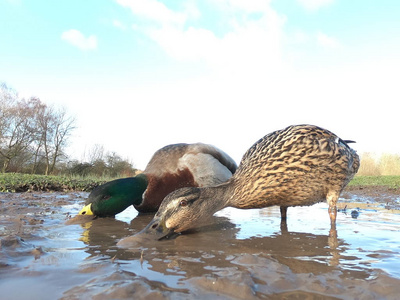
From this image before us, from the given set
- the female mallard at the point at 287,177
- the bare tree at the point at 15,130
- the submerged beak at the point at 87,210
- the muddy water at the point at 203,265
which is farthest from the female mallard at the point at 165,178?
the bare tree at the point at 15,130

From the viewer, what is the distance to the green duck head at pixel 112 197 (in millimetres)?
4270

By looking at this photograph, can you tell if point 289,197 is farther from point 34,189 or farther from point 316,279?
point 34,189

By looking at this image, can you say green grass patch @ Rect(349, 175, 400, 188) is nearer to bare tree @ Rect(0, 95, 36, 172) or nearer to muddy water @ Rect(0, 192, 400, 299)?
muddy water @ Rect(0, 192, 400, 299)

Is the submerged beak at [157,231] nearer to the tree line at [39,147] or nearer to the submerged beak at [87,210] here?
the submerged beak at [87,210]

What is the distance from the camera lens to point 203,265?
6.74 feet

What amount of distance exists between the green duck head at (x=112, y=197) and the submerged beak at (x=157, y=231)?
1575mm

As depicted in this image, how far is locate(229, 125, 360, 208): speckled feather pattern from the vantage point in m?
3.59

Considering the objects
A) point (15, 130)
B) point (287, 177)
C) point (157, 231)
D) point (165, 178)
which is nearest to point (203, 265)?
point (157, 231)

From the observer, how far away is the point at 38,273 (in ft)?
5.89

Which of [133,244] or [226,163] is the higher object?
[226,163]

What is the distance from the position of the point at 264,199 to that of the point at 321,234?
0.69m

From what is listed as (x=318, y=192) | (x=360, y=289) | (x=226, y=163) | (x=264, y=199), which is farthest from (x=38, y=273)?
(x=226, y=163)

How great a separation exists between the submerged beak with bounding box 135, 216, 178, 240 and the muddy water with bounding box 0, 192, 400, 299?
9 centimetres

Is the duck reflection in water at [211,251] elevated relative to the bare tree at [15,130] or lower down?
lower down
